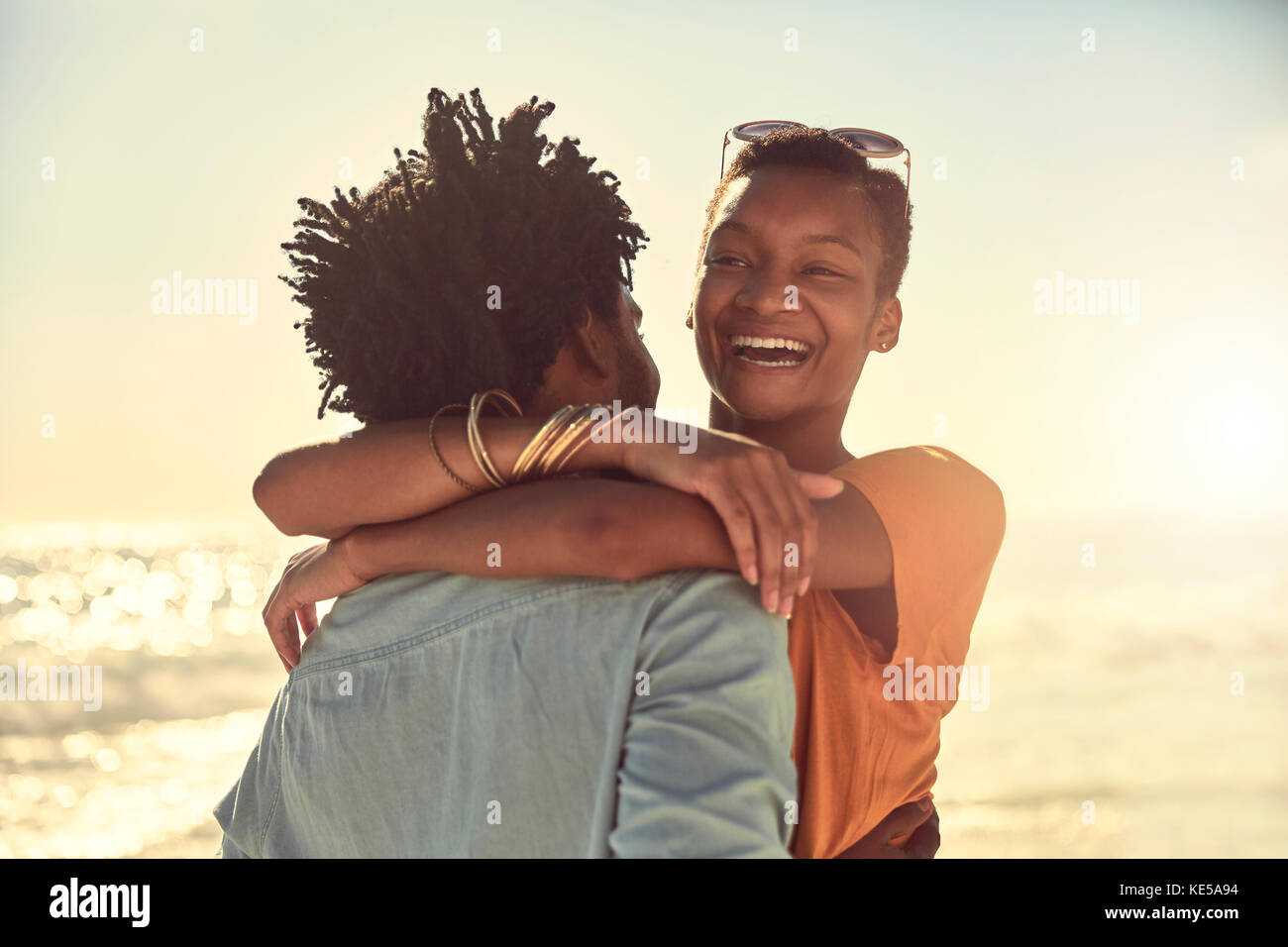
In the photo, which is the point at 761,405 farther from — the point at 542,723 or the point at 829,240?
the point at 542,723

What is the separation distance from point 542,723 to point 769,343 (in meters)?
1.40

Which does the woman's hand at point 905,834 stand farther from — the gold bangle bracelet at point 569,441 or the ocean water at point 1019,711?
the ocean water at point 1019,711

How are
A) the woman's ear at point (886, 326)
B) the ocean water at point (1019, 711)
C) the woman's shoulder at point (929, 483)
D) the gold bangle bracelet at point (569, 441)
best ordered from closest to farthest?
the gold bangle bracelet at point (569, 441) → the woman's shoulder at point (929, 483) → the woman's ear at point (886, 326) → the ocean water at point (1019, 711)

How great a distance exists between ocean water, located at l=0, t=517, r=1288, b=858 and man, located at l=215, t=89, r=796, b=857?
8109 mm

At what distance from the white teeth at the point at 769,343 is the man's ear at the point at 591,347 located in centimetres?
76

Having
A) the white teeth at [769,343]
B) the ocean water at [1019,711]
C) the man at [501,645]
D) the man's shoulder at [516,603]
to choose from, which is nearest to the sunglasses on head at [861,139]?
the white teeth at [769,343]

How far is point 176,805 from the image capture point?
9.91 m

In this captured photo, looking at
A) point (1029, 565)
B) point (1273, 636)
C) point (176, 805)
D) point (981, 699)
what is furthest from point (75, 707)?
point (1273, 636)

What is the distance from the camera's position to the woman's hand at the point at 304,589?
6.35 feet

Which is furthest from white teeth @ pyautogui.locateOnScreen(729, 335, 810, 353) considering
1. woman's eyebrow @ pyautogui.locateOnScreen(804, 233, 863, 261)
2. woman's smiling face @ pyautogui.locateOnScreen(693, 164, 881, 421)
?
woman's eyebrow @ pyautogui.locateOnScreen(804, 233, 863, 261)

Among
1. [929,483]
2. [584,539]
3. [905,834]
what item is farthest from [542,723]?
[905,834]

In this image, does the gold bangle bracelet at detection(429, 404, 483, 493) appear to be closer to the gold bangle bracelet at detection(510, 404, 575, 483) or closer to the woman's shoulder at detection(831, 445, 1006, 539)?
the gold bangle bracelet at detection(510, 404, 575, 483)
